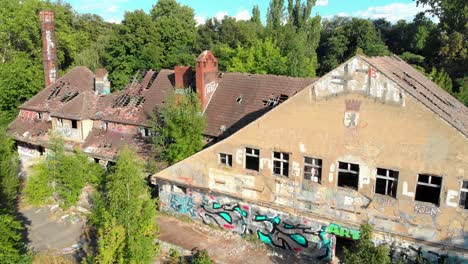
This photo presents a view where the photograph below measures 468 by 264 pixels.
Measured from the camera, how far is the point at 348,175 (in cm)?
1914

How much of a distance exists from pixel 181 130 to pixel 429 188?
13.5 m

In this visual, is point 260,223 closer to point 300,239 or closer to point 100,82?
point 300,239

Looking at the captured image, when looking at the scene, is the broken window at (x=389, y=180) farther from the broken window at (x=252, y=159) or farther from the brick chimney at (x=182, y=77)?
the brick chimney at (x=182, y=77)

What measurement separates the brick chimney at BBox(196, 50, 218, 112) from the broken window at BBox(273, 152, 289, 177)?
29.7 ft

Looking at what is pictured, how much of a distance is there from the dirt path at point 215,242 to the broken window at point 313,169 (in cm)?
438

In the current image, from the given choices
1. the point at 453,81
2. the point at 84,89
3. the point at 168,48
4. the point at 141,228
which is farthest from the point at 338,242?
the point at 453,81

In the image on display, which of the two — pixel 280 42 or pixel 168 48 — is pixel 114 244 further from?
pixel 280 42

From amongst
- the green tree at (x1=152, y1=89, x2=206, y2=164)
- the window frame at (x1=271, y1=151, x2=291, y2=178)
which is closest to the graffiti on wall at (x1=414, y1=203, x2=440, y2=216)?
the window frame at (x1=271, y1=151, x2=291, y2=178)

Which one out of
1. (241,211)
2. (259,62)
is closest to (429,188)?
(241,211)

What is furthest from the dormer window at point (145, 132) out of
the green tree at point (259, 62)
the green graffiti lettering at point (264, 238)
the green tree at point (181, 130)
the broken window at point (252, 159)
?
the green tree at point (259, 62)

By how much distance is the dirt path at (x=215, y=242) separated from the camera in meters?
20.2

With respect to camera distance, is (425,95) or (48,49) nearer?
(425,95)

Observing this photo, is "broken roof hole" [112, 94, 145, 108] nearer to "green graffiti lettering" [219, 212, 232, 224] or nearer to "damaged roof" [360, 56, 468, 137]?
"green graffiti lettering" [219, 212, 232, 224]

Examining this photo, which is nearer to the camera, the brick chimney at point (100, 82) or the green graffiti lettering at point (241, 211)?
the green graffiti lettering at point (241, 211)
